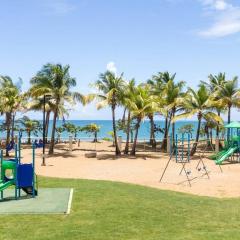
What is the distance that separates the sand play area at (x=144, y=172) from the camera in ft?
67.6

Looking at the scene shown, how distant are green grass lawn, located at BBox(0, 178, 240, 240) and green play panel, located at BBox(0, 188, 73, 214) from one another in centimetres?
38

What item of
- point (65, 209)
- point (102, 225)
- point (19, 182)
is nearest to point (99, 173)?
point (19, 182)

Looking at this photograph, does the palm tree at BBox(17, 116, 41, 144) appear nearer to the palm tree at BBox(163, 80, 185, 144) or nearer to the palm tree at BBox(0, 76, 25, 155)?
the palm tree at BBox(0, 76, 25, 155)

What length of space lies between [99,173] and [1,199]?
1026 centimetres

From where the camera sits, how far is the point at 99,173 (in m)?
25.3

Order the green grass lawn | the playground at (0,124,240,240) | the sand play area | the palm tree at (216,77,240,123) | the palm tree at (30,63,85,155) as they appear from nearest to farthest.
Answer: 1. the green grass lawn
2. the playground at (0,124,240,240)
3. the sand play area
4. the palm tree at (30,63,85,155)
5. the palm tree at (216,77,240,123)

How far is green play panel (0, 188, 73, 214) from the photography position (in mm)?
13331

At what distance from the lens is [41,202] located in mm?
14812

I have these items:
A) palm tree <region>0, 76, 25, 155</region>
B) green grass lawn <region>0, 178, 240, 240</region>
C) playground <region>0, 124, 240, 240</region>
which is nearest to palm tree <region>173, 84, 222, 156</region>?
playground <region>0, 124, 240, 240</region>

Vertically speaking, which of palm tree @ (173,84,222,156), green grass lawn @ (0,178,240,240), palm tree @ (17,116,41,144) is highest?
palm tree @ (173,84,222,156)

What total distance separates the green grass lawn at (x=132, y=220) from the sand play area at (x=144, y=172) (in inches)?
159

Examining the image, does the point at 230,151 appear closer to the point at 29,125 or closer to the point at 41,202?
the point at 41,202

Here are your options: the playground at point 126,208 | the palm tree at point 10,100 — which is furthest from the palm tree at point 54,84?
the playground at point 126,208

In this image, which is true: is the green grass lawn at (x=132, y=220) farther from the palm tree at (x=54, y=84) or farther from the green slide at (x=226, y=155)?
the palm tree at (x=54, y=84)
